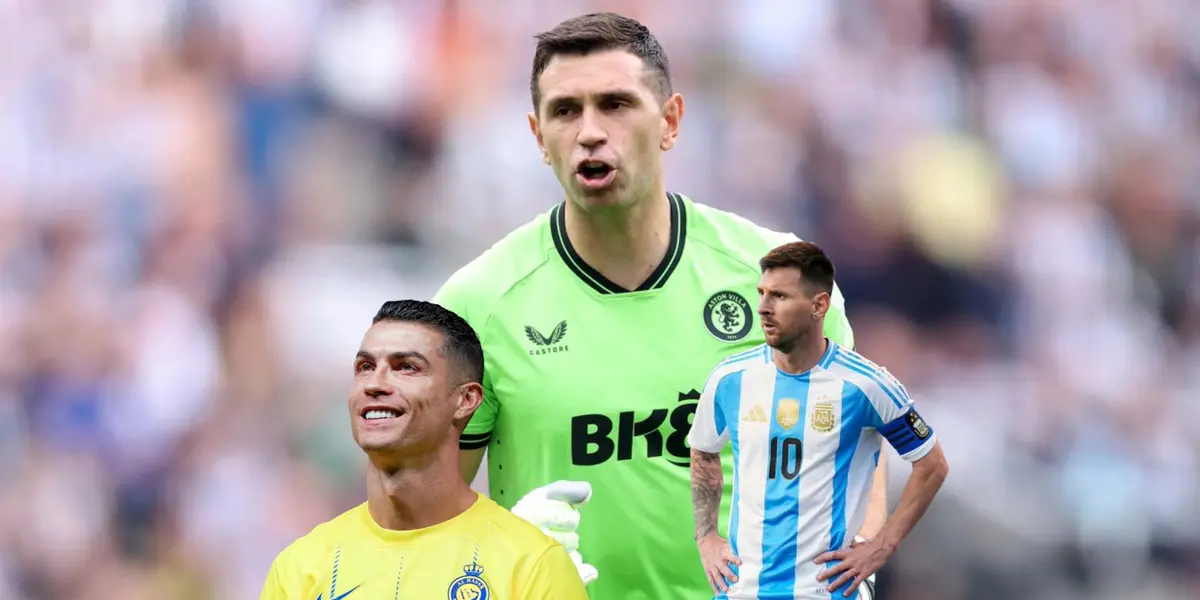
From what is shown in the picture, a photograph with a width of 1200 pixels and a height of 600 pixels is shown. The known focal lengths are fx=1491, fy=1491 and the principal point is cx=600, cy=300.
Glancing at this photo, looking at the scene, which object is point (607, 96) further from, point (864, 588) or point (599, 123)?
point (864, 588)

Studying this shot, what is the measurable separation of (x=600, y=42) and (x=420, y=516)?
1209 millimetres

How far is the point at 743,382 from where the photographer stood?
319 centimetres

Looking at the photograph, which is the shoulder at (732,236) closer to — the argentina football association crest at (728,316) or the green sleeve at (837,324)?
the argentina football association crest at (728,316)

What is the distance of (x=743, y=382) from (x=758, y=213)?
3664mm

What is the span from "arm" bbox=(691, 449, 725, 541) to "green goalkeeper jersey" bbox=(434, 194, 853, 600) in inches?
13.9

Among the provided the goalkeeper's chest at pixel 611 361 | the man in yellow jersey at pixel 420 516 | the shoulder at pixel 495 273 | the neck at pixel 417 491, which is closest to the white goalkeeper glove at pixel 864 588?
the man in yellow jersey at pixel 420 516

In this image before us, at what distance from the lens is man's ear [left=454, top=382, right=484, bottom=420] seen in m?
3.35

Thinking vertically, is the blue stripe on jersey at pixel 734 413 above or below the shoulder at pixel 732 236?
below

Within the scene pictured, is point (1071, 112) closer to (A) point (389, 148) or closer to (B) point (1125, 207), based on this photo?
(B) point (1125, 207)

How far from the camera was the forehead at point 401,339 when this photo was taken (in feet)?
10.8

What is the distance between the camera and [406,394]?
324cm

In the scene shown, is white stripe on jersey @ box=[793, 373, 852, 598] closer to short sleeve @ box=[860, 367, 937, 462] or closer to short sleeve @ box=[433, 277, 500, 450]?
short sleeve @ box=[860, 367, 937, 462]

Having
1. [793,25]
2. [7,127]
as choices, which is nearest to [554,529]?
[793,25]

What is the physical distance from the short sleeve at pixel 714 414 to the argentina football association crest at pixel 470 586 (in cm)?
55
